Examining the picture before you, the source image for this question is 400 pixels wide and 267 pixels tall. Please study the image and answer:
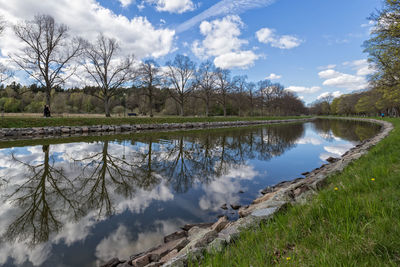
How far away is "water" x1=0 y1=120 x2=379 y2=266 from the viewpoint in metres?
3.48

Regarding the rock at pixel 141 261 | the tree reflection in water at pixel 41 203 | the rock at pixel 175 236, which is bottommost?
the rock at pixel 175 236

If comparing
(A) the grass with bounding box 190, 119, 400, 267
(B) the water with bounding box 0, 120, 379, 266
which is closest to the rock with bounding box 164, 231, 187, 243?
(B) the water with bounding box 0, 120, 379, 266

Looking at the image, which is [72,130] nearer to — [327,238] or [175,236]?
[175,236]

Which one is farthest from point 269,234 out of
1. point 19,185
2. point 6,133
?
point 6,133

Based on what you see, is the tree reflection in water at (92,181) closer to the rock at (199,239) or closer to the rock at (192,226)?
the rock at (192,226)

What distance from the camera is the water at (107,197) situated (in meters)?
3.48

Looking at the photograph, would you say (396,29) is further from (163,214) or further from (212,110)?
(212,110)

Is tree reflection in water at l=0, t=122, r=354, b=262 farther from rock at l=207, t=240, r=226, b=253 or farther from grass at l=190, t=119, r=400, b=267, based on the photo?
grass at l=190, t=119, r=400, b=267

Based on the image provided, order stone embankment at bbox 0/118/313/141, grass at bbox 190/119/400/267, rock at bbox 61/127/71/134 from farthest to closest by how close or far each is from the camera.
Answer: rock at bbox 61/127/71/134
stone embankment at bbox 0/118/313/141
grass at bbox 190/119/400/267

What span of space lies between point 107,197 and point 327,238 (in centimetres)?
535

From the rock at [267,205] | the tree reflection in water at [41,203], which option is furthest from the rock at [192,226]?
the tree reflection in water at [41,203]

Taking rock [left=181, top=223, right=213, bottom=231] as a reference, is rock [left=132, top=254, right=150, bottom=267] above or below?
above

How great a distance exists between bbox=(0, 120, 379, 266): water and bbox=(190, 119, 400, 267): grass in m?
2.25

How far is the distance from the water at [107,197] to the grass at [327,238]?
2.25 m
